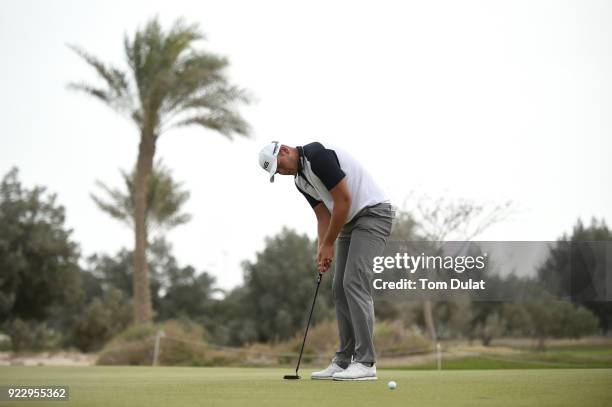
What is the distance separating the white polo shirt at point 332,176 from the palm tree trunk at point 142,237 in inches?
652

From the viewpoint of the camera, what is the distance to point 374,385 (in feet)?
18.2

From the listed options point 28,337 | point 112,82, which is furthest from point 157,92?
point 28,337

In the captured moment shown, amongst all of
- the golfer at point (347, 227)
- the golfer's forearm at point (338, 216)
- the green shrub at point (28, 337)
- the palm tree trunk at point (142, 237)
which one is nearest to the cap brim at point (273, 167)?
the golfer at point (347, 227)

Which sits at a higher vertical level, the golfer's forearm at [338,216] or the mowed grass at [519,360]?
the golfer's forearm at [338,216]

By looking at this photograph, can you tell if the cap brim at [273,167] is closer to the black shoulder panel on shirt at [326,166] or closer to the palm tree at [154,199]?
the black shoulder panel on shirt at [326,166]

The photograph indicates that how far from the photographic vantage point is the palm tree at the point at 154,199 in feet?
89.0

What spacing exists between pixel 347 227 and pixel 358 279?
0.49 meters

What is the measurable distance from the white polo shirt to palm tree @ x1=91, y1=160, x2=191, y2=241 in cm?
2107

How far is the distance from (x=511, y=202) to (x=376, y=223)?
18351 millimetres

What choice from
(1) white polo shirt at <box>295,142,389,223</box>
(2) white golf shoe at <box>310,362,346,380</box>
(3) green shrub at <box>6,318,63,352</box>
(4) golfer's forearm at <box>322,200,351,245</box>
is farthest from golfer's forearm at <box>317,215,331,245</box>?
(3) green shrub at <box>6,318,63,352</box>

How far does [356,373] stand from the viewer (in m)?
6.10

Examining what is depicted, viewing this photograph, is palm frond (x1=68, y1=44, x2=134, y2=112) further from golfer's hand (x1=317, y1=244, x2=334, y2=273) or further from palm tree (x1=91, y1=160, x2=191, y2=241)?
golfer's hand (x1=317, y1=244, x2=334, y2=273)

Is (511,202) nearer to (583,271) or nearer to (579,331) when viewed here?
(579,331)

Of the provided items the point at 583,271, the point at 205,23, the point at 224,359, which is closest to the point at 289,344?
the point at 224,359
